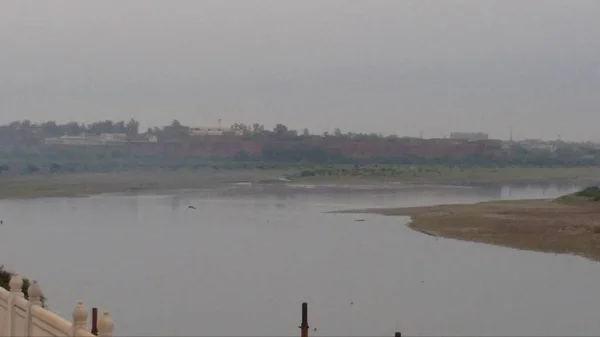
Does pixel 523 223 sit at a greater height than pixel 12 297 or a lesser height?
lesser

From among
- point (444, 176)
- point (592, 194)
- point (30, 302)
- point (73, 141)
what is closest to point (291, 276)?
point (30, 302)

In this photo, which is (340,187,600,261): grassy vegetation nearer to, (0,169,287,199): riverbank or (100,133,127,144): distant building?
(0,169,287,199): riverbank

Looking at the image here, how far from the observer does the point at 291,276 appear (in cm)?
2109

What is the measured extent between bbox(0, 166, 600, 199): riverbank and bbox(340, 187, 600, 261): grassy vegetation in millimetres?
20236

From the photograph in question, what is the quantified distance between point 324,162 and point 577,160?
90.8ft

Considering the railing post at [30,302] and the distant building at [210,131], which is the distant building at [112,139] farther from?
the railing post at [30,302]

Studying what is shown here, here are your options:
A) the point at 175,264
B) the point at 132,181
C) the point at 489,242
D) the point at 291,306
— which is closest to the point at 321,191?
the point at 132,181

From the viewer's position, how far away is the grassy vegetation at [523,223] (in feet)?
87.2

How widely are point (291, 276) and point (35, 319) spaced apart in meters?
14.5

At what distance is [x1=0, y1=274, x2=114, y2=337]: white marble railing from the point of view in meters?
5.93

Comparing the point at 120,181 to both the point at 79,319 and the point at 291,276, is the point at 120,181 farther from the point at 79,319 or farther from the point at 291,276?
the point at 79,319

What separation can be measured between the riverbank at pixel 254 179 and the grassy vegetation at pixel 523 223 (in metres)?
20.2

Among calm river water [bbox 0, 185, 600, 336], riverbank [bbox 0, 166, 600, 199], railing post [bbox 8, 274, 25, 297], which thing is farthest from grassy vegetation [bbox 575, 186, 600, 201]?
railing post [bbox 8, 274, 25, 297]

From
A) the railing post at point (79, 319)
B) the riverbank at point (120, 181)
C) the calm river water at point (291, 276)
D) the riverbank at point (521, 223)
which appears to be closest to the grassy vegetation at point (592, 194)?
the riverbank at point (521, 223)
